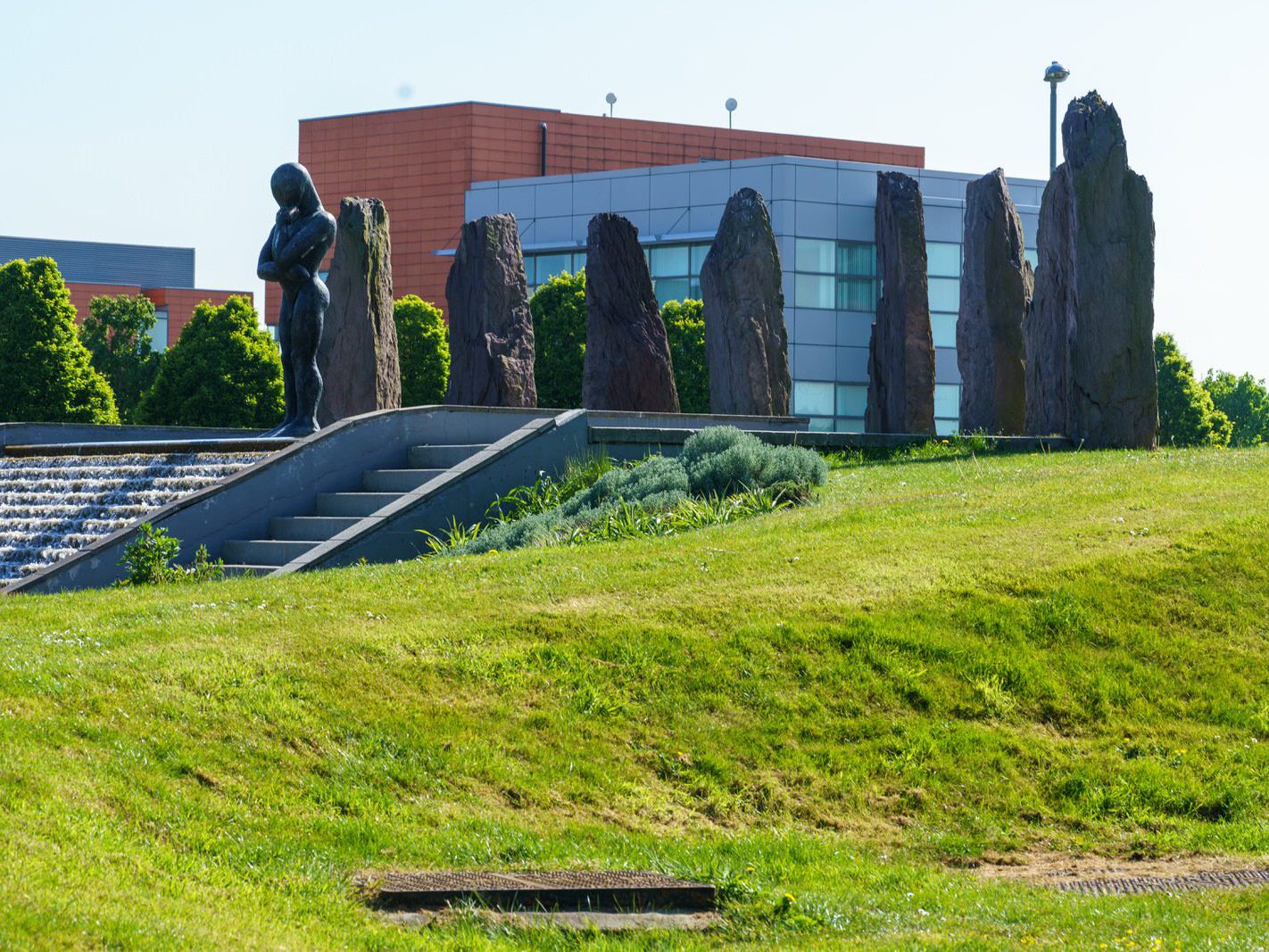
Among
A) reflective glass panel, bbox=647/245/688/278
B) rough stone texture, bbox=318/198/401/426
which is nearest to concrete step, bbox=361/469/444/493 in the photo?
rough stone texture, bbox=318/198/401/426

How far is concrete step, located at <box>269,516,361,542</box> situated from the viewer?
1528 cm

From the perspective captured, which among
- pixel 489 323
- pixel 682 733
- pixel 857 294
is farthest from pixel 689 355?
pixel 682 733

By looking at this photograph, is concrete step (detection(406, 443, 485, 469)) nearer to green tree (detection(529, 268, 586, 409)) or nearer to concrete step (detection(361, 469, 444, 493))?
concrete step (detection(361, 469, 444, 493))

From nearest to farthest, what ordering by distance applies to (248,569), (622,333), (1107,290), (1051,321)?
(248,569), (1107,290), (1051,321), (622,333)

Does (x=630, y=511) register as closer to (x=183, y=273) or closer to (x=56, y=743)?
(x=56, y=743)

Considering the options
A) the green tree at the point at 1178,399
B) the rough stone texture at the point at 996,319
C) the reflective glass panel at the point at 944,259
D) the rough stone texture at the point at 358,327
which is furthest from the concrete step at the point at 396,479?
the reflective glass panel at the point at 944,259

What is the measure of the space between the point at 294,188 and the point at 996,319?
45.8ft

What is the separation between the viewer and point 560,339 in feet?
128

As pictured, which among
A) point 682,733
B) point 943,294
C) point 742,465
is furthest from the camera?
point 943,294

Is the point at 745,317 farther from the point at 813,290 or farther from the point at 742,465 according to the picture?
the point at 813,290

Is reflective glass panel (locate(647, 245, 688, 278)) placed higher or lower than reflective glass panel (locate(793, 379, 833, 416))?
higher

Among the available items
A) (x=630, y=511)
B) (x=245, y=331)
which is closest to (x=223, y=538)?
(x=630, y=511)

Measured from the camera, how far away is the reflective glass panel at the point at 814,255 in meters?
52.2

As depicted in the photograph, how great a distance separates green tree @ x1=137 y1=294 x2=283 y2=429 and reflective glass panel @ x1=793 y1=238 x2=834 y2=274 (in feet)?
72.5
